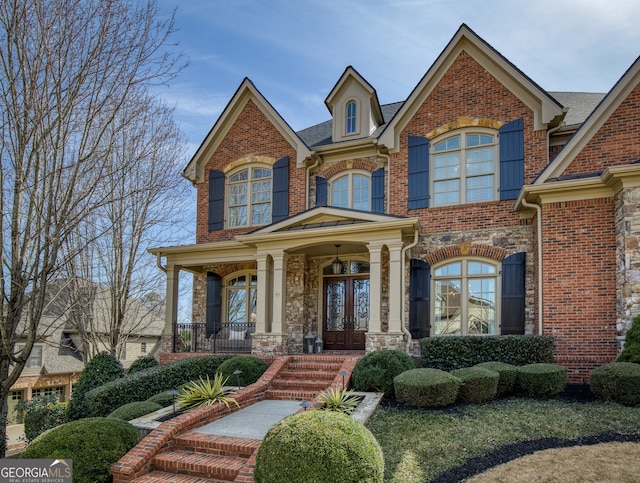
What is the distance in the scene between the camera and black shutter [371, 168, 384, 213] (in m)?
13.3

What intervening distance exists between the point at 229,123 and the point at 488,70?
788 cm

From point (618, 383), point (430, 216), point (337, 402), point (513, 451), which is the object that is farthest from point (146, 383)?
point (618, 383)

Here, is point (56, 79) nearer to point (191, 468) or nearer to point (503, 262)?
point (191, 468)

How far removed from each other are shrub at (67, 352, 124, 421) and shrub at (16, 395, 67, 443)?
1.50m

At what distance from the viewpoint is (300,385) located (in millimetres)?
10086

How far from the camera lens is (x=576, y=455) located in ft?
19.2

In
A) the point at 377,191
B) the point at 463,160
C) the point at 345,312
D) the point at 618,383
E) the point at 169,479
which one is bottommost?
the point at 169,479

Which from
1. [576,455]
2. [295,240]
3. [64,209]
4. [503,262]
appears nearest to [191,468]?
[64,209]

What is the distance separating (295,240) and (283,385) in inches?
152

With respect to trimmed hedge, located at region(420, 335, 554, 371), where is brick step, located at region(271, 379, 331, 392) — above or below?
below

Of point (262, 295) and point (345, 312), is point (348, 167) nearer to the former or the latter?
point (345, 312)

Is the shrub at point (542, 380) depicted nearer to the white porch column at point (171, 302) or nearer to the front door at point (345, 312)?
the front door at point (345, 312)

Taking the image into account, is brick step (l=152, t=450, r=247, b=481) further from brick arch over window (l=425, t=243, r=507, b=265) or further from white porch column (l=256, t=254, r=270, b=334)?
brick arch over window (l=425, t=243, r=507, b=265)

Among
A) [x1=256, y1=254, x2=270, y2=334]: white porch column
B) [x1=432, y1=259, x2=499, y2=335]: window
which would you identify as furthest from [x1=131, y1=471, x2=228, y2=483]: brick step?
[x1=432, y1=259, x2=499, y2=335]: window
